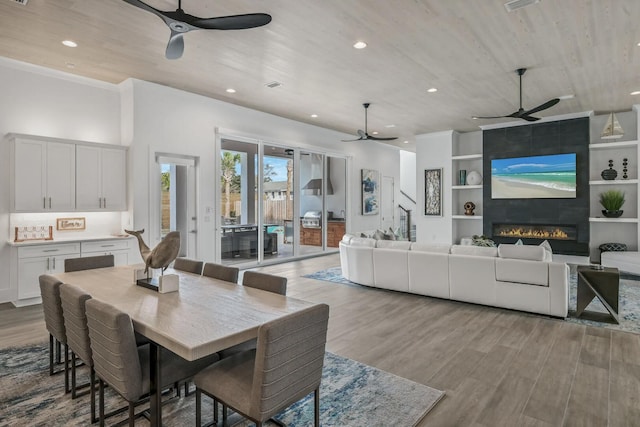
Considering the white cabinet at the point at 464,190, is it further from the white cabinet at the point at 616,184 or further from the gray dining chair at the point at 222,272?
the gray dining chair at the point at 222,272

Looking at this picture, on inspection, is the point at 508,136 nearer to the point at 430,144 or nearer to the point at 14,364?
the point at 430,144

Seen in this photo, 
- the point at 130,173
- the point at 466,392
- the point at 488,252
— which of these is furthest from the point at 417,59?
the point at 130,173

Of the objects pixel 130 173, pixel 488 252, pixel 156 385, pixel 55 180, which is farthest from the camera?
pixel 130 173

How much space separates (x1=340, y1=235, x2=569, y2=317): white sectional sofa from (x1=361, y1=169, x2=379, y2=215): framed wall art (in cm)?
470

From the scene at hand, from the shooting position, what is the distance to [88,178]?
17.2 feet

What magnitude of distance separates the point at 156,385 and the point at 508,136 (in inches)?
354

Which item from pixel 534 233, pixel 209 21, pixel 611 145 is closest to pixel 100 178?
pixel 209 21

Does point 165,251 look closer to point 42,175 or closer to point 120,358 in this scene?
point 120,358

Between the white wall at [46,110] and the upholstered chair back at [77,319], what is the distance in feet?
11.3

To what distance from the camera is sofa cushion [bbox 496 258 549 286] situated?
4.11 meters

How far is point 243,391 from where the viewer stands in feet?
5.61

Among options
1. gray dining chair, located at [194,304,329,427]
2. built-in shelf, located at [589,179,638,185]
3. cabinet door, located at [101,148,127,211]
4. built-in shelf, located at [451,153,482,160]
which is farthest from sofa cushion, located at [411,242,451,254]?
built-in shelf, located at [451,153,482,160]

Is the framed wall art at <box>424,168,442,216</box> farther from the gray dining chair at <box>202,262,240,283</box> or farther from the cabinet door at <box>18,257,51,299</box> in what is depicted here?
the cabinet door at <box>18,257,51,299</box>

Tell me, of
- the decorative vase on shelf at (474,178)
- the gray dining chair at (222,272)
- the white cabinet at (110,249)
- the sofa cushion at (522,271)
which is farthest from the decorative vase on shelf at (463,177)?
the gray dining chair at (222,272)
